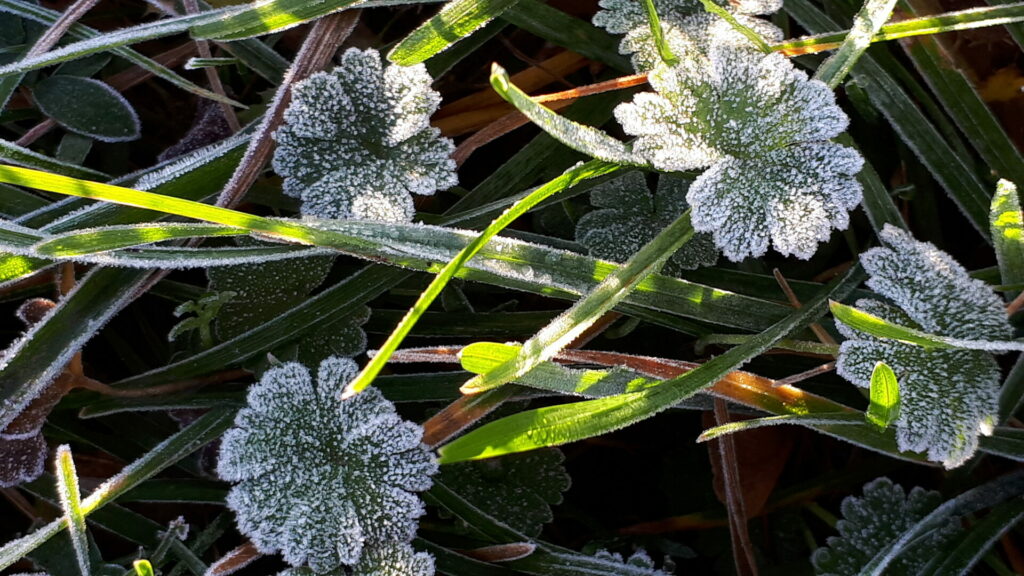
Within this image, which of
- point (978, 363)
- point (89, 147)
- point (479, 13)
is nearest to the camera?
point (978, 363)

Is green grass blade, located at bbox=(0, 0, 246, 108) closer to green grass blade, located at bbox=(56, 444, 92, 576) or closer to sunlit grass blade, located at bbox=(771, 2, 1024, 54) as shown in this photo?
green grass blade, located at bbox=(56, 444, 92, 576)

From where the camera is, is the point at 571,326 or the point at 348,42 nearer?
the point at 571,326

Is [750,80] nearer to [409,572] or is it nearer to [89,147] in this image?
[409,572]

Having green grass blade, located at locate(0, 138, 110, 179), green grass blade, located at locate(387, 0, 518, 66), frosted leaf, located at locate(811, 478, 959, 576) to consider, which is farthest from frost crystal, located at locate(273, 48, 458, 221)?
frosted leaf, located at locate(811, 478, 959, 576)

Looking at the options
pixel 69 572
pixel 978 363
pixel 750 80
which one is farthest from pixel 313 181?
pixel 978 363

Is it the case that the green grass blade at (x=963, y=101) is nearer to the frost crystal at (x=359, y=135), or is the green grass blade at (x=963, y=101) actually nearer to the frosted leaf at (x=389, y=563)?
A: the frost crystal at (x=359, y=135)

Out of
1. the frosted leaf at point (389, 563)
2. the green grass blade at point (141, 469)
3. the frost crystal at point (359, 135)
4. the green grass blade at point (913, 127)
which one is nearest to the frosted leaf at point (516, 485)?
the frosted leaf at point (389, 563)
